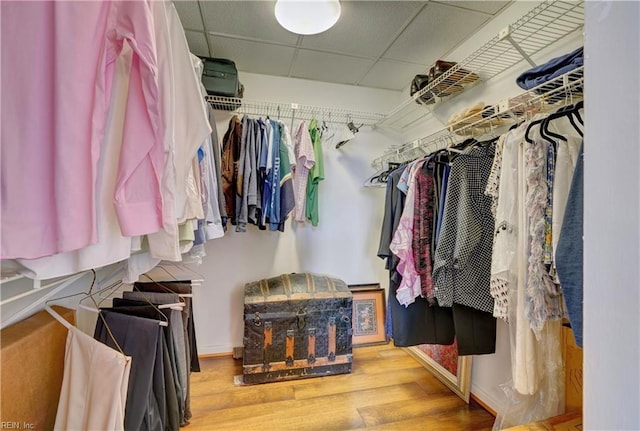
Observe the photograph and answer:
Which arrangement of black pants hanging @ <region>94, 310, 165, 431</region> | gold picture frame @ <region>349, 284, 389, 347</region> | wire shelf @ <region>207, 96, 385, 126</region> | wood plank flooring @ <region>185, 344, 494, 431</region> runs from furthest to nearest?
gold picture frame @ <region>349, 284, 389, 347</region> < wire shelf @ <region>207, 96, 385, 126</region> < wood plank flooring @ <region>185, 344, 494, 431</region> < black pants hanging @ <region>94, 310, 165, 431</region>

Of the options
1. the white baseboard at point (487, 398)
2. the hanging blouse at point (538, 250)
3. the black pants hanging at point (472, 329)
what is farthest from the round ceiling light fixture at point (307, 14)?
the white baseboard at point (487, 398)

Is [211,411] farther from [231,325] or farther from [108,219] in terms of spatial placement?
[108,219]

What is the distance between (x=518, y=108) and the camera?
4.09 feet

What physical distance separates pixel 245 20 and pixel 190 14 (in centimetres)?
33

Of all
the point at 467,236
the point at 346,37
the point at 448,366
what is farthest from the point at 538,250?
the point at 346,37

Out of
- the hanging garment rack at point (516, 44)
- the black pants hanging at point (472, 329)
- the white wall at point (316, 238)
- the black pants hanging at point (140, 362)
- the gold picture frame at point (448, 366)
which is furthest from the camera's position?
the white wall at point (316, 238)

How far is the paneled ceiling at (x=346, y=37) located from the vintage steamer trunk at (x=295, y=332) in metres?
1.79

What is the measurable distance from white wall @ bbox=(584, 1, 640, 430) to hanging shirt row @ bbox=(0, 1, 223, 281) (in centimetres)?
90

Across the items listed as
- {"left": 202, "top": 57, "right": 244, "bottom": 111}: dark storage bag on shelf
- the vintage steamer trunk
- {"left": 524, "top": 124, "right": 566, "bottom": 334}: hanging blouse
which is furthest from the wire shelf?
{"left": 524, "top": 124, "right": 566, "bottom": 334}: hanging blouse

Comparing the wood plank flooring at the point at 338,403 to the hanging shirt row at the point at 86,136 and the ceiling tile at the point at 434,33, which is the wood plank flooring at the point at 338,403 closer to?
the hanging shirt row at the point at 86,136

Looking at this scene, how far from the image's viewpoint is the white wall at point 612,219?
0.47 m

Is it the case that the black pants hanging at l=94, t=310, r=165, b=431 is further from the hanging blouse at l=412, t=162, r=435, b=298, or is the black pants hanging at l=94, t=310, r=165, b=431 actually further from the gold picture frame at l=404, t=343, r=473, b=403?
the gold picture frame at l=404, t=343, r=473, b=403

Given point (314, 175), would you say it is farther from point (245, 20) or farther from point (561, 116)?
point (561, 116)

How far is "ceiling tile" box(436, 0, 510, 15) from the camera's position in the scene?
1620 mm
